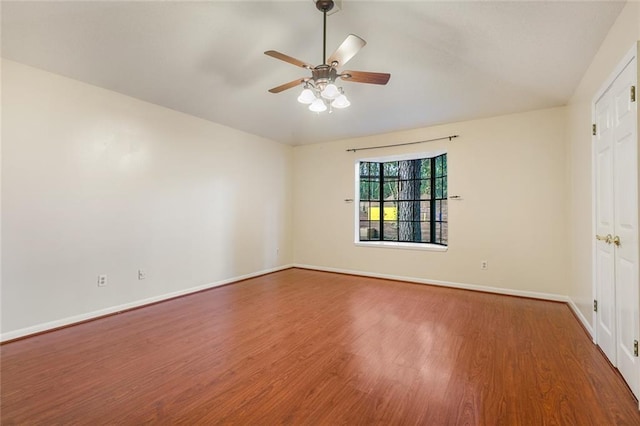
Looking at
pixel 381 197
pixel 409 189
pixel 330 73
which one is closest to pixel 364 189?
pixel 381 197

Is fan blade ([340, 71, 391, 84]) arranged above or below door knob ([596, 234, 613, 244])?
above

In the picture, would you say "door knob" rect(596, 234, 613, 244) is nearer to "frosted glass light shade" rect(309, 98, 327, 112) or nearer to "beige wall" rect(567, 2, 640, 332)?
"beige wall" rect(567, 2, 640, 332)

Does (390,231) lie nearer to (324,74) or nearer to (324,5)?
(324,74)

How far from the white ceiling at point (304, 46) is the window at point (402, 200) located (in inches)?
69.3

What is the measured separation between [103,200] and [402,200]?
4678 millimetres

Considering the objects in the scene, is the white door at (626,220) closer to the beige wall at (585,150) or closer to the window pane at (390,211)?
the beige wall at (585,150)

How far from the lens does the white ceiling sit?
207 cm

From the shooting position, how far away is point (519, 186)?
3.91m

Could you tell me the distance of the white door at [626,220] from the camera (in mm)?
1769

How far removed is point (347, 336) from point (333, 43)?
2704mm

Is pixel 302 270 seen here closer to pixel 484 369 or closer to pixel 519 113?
pixel 484 369

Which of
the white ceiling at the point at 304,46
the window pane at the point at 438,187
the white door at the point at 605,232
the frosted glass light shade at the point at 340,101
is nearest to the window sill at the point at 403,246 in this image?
the window pane at the point at 438,187

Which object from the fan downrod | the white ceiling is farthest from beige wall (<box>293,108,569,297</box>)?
the fan downrod

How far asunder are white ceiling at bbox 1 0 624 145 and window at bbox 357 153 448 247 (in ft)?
5.77
